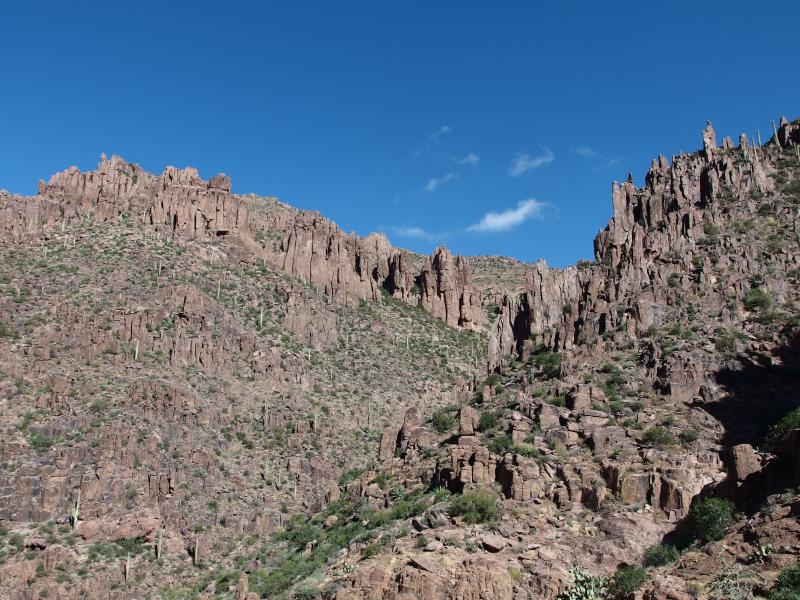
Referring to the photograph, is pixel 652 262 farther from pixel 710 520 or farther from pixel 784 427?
pixel 710 520

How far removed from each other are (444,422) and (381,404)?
3449 centimetres

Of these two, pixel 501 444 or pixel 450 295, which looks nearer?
pixel 501 444

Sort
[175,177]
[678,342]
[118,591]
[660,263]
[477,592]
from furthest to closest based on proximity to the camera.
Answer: [175,177] → [118,591] → [660,263] → [678,342] → [477,592]

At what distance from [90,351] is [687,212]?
151 feet

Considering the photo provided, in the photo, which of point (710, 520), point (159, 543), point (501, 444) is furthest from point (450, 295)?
point (710, 520)

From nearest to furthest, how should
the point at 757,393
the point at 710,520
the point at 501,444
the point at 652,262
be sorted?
1. the point at 710,520
2. the point at 501,444
3. the point at 757,393
4. the point at 652,262

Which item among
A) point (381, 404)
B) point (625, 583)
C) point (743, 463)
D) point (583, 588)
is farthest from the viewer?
point (381, 404)

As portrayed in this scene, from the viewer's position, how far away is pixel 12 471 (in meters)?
51.7

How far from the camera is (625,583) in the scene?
23.0 m

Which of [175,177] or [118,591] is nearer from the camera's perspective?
[118,591]

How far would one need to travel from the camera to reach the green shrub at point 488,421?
35.4 metres

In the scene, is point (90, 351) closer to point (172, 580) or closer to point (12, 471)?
point (12, 471)

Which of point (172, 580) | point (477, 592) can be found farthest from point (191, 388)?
point (477, 592)

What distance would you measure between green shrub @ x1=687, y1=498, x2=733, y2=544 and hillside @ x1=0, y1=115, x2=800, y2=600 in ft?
0.34
